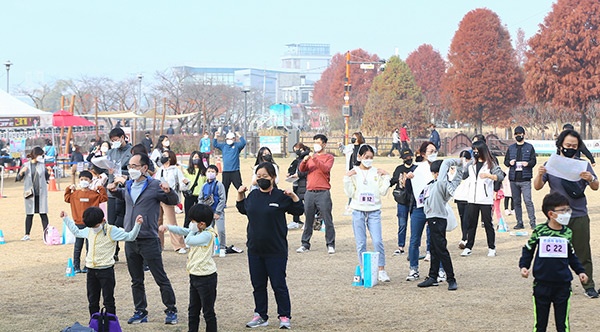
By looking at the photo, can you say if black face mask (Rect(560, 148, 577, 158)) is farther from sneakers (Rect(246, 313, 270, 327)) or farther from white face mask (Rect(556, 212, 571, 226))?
sneakers (Rect(246, 313, 270, 327))

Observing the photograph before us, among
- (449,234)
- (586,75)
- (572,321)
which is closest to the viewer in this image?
(572,321)

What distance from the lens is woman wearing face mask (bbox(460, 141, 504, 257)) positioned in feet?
39.2

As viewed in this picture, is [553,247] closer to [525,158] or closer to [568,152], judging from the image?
[568,152]

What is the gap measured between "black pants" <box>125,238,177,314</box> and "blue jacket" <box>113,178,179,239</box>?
0.11 m

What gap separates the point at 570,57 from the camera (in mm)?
48594

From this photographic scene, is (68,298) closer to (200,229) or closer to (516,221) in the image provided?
(200,229)

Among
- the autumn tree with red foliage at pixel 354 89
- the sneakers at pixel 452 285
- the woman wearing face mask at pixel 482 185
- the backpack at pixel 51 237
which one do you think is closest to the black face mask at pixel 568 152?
the sneakers at pixel 452 285

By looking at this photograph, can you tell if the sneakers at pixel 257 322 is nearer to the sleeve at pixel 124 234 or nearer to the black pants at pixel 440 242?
the sleeve at pixel 124 234

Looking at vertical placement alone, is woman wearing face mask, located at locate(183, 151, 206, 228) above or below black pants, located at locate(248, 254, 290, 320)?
above

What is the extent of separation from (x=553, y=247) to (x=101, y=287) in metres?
4.06

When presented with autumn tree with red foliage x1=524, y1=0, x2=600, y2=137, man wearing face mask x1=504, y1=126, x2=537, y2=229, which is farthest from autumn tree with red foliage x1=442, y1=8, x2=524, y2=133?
man wearing face mask x1=504, y1=126, x2=537, y2=229

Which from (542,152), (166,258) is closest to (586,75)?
(542,152)

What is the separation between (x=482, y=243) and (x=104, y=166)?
6570 millimetres

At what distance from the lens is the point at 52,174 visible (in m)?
25.8
